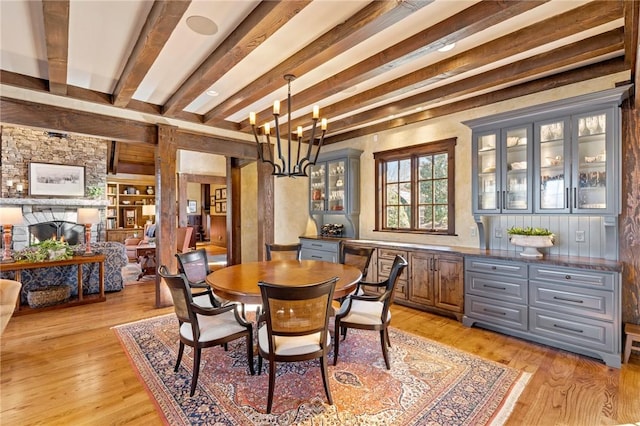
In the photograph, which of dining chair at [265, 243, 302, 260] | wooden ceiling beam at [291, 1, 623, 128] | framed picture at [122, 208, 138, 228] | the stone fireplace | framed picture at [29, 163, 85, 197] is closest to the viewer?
wooden ceiling beam at [291, 1, 623, 128]

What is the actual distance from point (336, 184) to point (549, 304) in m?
3.54

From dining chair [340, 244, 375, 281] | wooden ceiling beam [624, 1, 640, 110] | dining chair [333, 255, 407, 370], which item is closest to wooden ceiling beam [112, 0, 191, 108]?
dining chair [333, 255, 407, 370]

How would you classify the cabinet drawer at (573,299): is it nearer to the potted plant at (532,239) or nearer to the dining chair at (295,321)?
the potted plant at (532,239)

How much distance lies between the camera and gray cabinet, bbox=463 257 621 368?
106 inches

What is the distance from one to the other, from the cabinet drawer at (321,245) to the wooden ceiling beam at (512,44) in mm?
2445

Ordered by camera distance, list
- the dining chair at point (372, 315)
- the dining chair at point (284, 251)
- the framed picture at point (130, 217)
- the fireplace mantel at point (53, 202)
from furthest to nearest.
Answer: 1. the framed picture at point (130, 217)
2. the fireplace mantel at point (53, 202)
3. the dining chair at point (284, 251)
4. the dining chair at point (372, 315)

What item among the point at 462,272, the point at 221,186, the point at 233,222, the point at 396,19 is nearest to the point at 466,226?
the point at 462,272

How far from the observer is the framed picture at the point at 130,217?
1126cm

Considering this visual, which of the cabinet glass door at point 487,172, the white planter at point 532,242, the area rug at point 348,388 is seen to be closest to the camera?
the area rug at point 348,388

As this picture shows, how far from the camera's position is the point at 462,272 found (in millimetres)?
3654

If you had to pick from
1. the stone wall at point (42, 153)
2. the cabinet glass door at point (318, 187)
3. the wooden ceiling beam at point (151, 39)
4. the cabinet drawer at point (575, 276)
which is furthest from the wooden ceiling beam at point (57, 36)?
the stone wall at point (42, 153)

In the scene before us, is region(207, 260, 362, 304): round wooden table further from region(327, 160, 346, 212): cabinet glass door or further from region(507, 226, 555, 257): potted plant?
region(327, 160, 346, 212): cabinet glass door

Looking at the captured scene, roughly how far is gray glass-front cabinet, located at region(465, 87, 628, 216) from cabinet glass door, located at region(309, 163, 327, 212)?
2672 mm

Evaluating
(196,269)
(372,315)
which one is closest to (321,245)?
(196,269)
